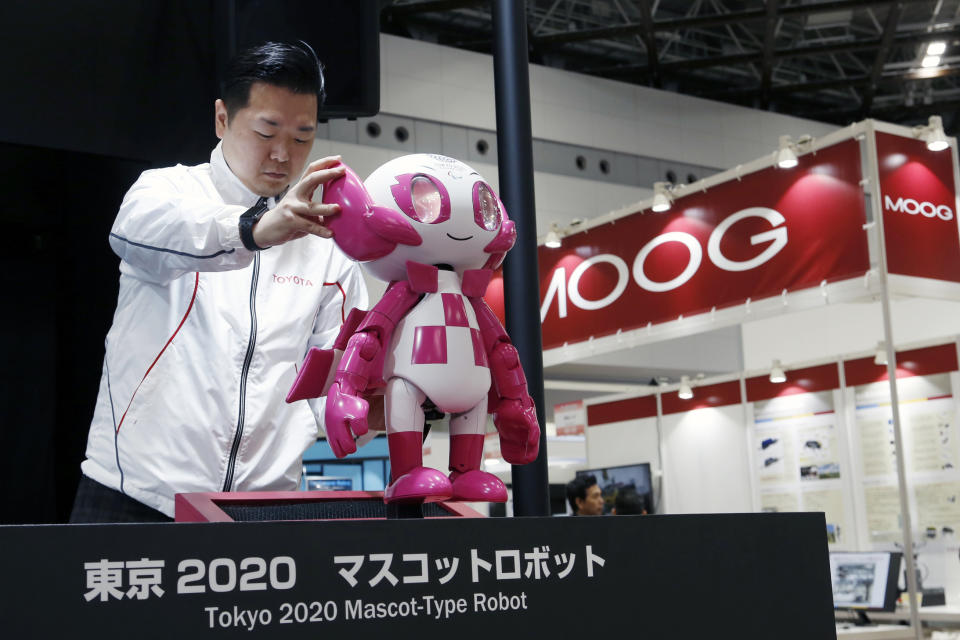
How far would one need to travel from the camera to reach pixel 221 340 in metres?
1.35

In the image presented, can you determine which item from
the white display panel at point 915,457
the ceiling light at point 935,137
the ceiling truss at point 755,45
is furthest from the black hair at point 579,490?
the ceiling truss at point 755,45

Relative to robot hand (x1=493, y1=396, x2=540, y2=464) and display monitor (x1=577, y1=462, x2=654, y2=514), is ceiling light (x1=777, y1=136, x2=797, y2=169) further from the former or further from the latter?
robot hand (x1=493, y1=396, x2=540, y2=464)

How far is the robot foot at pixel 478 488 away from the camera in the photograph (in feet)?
3.70

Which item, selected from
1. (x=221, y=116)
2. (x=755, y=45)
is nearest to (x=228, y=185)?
(x=221, y=116)

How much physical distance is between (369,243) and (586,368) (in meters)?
12.2

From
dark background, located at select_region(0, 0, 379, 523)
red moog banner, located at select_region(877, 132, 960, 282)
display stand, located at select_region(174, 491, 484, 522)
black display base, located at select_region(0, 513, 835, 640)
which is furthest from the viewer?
red moog banner, located at select_region(877, 132, 960, 282)

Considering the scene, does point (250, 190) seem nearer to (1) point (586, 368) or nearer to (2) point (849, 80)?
(1) point (586, 368)

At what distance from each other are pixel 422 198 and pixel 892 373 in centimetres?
374

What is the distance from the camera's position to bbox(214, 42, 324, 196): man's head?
1.29m

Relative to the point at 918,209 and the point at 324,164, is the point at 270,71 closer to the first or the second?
the point at 324,164

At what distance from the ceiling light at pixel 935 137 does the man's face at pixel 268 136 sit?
4325 mm

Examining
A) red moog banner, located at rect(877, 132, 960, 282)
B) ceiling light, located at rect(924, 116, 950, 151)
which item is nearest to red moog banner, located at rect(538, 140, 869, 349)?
red moog banner, located at rect(877, 132, 960, 282)

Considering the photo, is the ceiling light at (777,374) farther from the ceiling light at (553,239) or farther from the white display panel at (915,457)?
the ceiling light at (553,239)

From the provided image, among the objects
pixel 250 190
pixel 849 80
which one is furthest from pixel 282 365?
pixel 849 80
